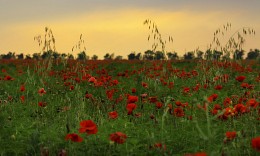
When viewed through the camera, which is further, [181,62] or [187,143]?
[181,62]

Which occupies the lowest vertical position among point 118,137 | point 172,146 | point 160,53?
point 172,146

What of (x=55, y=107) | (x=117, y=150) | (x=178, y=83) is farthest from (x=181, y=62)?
(x=117, y=150)

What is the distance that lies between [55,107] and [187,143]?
3.74 metres

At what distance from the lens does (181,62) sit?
65.7ft

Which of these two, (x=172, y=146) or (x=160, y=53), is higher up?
(x=160, y=53)

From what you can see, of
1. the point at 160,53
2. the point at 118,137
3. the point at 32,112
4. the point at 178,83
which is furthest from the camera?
the point at 178,83

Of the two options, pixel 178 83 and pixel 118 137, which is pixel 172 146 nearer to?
pixel 118 137

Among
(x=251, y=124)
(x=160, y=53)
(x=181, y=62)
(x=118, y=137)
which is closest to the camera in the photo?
(x=118, y=137)

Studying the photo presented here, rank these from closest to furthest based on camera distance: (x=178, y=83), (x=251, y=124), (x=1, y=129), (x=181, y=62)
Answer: (x=1, y=129)
(x=251, y=124)
(x=178, y=83)
(x=181, y=62)

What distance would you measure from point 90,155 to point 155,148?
665 mm

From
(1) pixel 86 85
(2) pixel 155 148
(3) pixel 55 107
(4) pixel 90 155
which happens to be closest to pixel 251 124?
(2) pixel 155 148

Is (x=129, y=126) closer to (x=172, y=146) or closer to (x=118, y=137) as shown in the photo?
(x=172, y=146)

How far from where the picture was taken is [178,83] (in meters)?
10.5

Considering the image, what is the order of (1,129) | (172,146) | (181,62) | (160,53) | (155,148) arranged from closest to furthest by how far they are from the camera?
1. (155,148)
2. (172,146)
3. (1,129)
4. (160,53)
5. (181,62)
